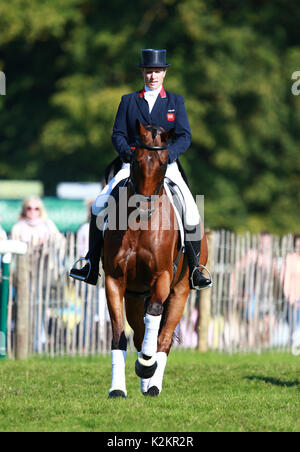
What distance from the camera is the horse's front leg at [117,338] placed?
28.0 feet

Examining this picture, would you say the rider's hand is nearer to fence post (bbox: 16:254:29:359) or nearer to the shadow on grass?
the shadow on grass

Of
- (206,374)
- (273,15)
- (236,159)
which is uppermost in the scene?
(273,15)

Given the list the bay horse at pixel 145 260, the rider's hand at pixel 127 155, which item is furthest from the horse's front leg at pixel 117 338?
the rider's hand at pixel 127 155

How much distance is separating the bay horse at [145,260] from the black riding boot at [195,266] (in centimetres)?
38

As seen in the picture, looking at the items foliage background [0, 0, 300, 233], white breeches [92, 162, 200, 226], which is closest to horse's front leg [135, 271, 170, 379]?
Answer: white breeches [92, 162, 200, 226]

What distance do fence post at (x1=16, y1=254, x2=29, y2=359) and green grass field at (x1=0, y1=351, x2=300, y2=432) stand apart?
0.95ft

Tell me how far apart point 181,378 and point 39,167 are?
19.4 metres

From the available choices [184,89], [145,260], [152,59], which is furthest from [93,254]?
→ [184,89]

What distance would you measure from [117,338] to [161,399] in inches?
28.4

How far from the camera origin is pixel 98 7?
29781 mm

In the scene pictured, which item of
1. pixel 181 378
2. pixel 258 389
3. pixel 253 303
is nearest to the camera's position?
pixel 258 389

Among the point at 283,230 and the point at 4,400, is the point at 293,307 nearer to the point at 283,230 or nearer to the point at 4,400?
the point at 4,400

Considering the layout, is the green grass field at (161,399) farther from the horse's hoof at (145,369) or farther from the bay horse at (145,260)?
the bay horse at (145,260)
